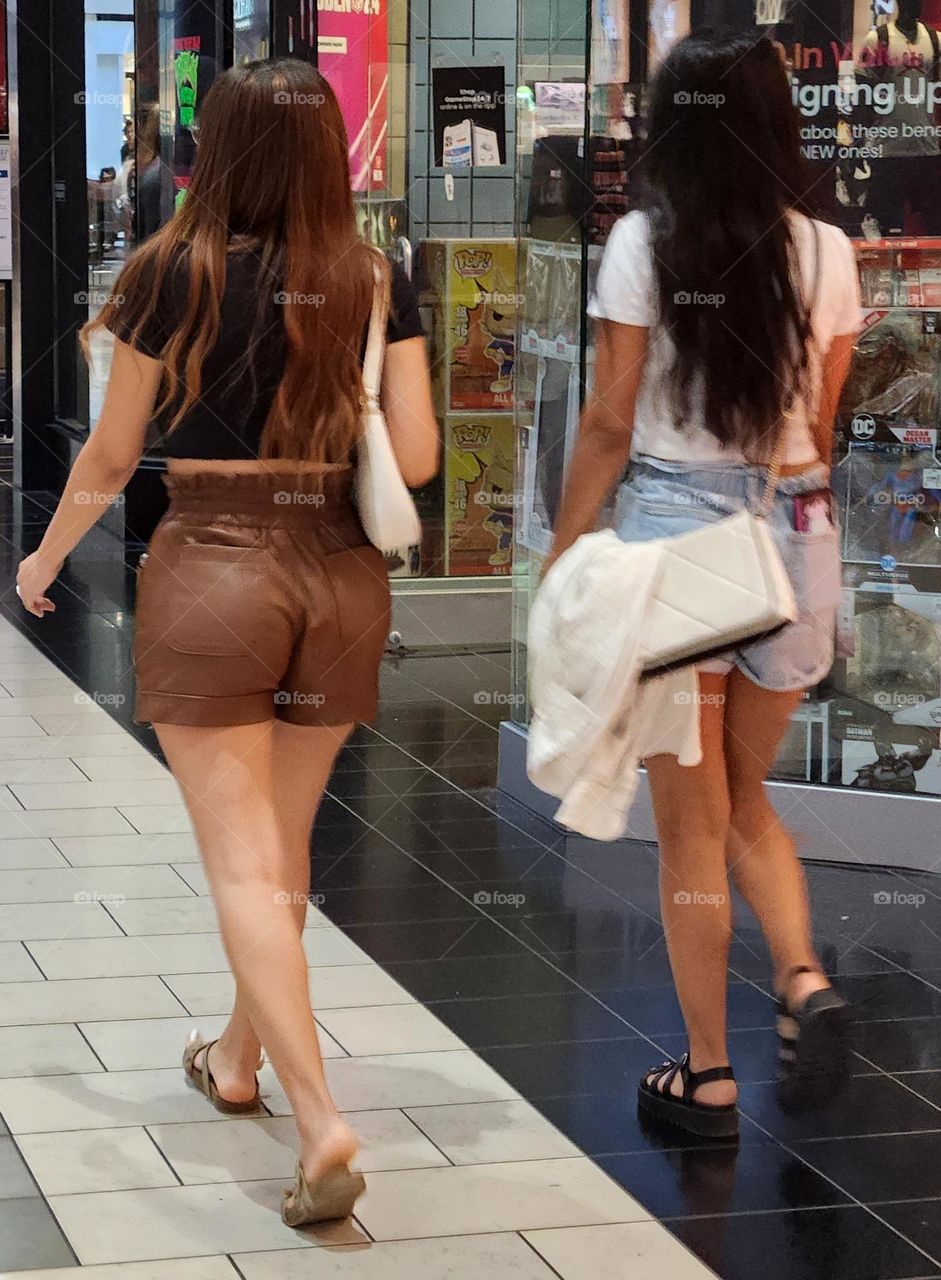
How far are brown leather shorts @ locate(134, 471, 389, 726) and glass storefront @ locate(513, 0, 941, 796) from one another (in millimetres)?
2041

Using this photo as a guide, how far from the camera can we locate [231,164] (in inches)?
99.5

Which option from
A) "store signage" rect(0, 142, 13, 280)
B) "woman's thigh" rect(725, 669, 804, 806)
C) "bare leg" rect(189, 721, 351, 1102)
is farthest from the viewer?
"store signage" rect(0, 142, 13, 280)

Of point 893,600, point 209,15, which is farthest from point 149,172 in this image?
point 893,600

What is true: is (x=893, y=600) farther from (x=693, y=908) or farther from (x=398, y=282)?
(x=398, y=282)

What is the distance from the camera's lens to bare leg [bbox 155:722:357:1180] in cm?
254

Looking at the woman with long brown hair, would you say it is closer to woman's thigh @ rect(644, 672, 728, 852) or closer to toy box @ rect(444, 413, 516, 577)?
woman's thigh @ rect(644, 672, 728, 852)

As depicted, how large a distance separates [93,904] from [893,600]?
188 cm

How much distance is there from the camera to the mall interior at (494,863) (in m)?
2.68
